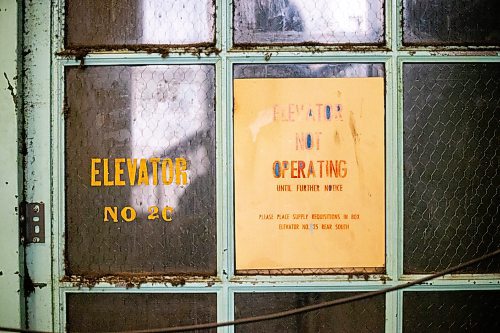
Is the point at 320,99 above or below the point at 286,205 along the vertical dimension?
above

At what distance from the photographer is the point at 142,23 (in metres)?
1.75

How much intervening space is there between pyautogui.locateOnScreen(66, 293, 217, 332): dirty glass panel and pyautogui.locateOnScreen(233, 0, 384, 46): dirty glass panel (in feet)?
3.98

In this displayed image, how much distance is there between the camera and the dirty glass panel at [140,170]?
1750mm

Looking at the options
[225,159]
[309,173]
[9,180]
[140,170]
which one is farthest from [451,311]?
[9,180]

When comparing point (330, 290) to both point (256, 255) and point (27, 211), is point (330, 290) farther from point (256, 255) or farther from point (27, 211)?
point (27, 211)

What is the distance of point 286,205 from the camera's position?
5.77ft

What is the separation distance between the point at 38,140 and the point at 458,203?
6.31 feet

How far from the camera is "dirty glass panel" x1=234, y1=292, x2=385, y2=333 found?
176cm

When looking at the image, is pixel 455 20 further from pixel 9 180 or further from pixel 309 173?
pixel 9 180

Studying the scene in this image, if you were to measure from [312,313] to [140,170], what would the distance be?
40.6 inches

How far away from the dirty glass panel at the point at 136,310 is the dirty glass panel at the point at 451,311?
91cm

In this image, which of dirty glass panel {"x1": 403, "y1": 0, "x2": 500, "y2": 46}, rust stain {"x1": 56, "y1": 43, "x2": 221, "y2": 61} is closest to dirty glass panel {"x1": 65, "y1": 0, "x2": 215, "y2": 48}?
rust stain {"x1": 56, "y1": 43, "x2": 221, "y2": 61}

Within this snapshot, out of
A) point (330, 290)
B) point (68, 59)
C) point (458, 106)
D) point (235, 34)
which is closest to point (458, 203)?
point (458, 106)

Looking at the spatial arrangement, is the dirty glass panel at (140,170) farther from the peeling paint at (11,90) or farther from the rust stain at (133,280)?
the peeling paint at (11,90)
